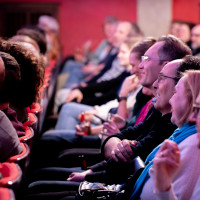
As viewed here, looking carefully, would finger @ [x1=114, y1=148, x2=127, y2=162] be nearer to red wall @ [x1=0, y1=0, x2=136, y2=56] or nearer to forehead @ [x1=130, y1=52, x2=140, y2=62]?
forehead @ [x1=130, y1=52, x2=140, y2=62]

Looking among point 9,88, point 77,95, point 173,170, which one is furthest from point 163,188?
point 77,95

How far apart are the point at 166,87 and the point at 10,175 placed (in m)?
0.91

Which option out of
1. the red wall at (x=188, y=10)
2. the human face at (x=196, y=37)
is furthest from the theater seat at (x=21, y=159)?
the red wall at (x=188, y=10)

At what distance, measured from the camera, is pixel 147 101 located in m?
2.66

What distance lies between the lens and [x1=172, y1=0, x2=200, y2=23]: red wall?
9.33m

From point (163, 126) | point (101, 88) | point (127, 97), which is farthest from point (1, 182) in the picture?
point (101, 88)

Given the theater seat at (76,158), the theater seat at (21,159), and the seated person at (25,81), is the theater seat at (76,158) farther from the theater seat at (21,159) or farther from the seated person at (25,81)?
the theater seat at (21,159)

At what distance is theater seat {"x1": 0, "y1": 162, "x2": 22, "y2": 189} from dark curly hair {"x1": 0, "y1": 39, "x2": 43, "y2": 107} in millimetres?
810

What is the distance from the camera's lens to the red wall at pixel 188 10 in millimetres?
9328

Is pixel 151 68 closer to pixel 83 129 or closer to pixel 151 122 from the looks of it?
pixel 151 122

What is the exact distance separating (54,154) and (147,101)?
840 mm

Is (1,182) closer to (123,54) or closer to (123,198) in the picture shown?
(123,198)

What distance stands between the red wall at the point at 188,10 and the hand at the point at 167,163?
8.45m

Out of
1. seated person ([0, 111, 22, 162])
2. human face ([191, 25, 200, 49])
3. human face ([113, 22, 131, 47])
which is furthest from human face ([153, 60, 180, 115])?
human face ([191, 25, 200, 49])
